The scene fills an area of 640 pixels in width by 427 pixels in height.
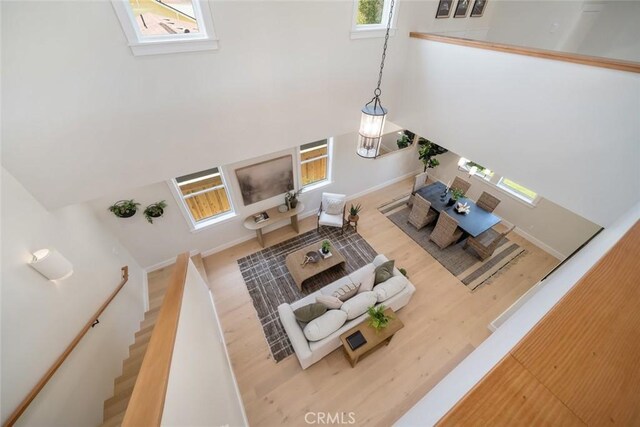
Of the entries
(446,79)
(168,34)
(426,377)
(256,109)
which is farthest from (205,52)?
(426,377)

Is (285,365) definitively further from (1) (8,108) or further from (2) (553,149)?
(2) (553,149)

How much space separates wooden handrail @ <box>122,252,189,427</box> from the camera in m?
1.14

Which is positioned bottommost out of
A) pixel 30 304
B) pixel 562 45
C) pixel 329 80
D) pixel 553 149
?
pixel 30 304

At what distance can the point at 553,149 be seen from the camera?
116 inches

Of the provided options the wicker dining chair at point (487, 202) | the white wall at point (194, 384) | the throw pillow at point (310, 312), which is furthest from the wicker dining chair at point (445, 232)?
the white wall at point (194, 384)

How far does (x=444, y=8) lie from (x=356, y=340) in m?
5.78

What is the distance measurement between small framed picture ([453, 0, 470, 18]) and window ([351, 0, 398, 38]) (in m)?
1.59

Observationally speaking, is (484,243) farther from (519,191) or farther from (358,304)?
(358,304)

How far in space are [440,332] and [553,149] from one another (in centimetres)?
311

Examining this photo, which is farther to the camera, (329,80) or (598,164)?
(329,80)

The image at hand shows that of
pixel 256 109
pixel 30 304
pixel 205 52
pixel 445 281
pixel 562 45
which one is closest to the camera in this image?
pixel 30 304

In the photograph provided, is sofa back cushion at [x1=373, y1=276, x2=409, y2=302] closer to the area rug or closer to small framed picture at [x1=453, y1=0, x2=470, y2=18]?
the area rug

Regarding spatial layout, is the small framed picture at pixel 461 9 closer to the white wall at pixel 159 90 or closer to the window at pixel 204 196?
the white wall at pixel 159 90

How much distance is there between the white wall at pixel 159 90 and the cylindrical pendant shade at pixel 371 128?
118 centimetres
